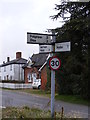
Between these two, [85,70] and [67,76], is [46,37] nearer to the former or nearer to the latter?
[85,70]

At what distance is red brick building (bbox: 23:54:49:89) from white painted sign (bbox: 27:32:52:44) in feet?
97.2

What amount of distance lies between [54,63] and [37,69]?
114ft

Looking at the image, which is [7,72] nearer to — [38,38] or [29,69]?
[29,69]

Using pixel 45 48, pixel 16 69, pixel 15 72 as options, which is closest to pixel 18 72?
pixel 15 72

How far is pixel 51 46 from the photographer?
8656mm

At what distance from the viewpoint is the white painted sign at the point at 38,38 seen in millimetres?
8281

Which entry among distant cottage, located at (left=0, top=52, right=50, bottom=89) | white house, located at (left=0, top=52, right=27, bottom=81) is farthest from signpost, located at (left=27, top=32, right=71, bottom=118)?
white house, located at (left=0, top=52, right=27, bottom=81)

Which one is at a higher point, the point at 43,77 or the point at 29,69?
the point at 29,69

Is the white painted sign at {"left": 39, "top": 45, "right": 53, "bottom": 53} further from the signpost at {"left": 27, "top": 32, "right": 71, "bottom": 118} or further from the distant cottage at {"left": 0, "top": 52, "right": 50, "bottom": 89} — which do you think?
the distant cottage at {"left": 0, "top": 52, "right": 50, "bottom": 89}

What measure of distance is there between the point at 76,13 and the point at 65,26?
1512 mm

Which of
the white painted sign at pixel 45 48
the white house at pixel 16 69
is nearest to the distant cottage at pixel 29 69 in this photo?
the white house at pixel 16 69

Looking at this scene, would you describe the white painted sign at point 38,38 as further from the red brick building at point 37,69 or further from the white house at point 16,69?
the white house at point 16,69

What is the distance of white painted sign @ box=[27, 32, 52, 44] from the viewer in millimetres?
8281

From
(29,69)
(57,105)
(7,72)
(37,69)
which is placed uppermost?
(37,69)
